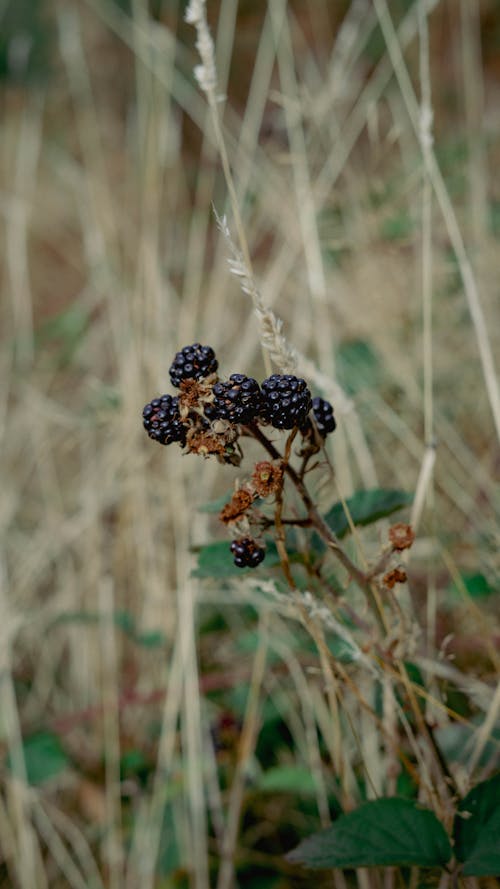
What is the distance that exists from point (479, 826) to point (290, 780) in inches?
17.6

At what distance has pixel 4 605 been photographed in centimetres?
132

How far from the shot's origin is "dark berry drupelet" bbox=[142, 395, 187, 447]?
59 cm

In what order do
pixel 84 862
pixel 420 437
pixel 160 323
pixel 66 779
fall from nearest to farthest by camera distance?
pixel 84 862 → pixel 66 779 → pixel 160 323 → pixel 420 437

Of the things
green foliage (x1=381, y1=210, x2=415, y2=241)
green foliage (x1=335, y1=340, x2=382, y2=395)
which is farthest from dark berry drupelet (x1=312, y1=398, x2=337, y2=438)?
green foliage (x1=381, y1=210, x2=415, y2=241)

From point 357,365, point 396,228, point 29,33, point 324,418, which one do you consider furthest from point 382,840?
point 29,33

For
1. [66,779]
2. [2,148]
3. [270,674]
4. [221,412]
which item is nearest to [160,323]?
[270,674]

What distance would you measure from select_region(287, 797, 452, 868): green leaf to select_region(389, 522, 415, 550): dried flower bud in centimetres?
19

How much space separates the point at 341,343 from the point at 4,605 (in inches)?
34.8

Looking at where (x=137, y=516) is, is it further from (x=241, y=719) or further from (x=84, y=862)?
(x=84, y=862)

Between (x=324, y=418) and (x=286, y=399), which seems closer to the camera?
(x=286, y=399)

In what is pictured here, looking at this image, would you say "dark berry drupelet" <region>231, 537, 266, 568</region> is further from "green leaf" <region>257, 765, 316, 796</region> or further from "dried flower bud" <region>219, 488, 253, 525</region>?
"green leaf" <region>257, 765, 316, 796</region>

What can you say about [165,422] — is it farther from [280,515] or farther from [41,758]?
[41,758]

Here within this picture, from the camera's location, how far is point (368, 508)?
0.76 m

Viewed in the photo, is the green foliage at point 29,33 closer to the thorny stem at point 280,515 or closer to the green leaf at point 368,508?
the green leaf at point 368,508
